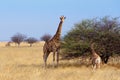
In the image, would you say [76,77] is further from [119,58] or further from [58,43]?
[119,58]

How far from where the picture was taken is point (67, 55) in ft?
Result: 64.9

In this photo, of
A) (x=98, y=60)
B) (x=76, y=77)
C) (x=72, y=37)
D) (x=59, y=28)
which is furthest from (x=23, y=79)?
(x=72, y=37)

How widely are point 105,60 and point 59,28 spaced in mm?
3443

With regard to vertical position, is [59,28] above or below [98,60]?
above

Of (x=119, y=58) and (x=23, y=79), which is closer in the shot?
(x=23, y=79)

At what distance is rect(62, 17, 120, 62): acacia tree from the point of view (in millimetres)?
18984

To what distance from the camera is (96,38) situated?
750 inches

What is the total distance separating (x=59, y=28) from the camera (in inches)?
722

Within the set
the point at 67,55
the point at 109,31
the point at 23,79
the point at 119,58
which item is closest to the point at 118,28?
the point at 109,31

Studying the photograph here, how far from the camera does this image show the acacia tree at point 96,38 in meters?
19.0

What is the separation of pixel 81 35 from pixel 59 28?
5.36 feet

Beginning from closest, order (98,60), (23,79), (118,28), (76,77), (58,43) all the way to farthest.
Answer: (23,79), (76,77), (98,60), (58,43), (118,28)

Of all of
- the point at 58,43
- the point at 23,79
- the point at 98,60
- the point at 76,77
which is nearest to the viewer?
the point at 23,79

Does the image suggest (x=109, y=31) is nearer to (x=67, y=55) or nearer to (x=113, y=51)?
(x=113, y=51)
